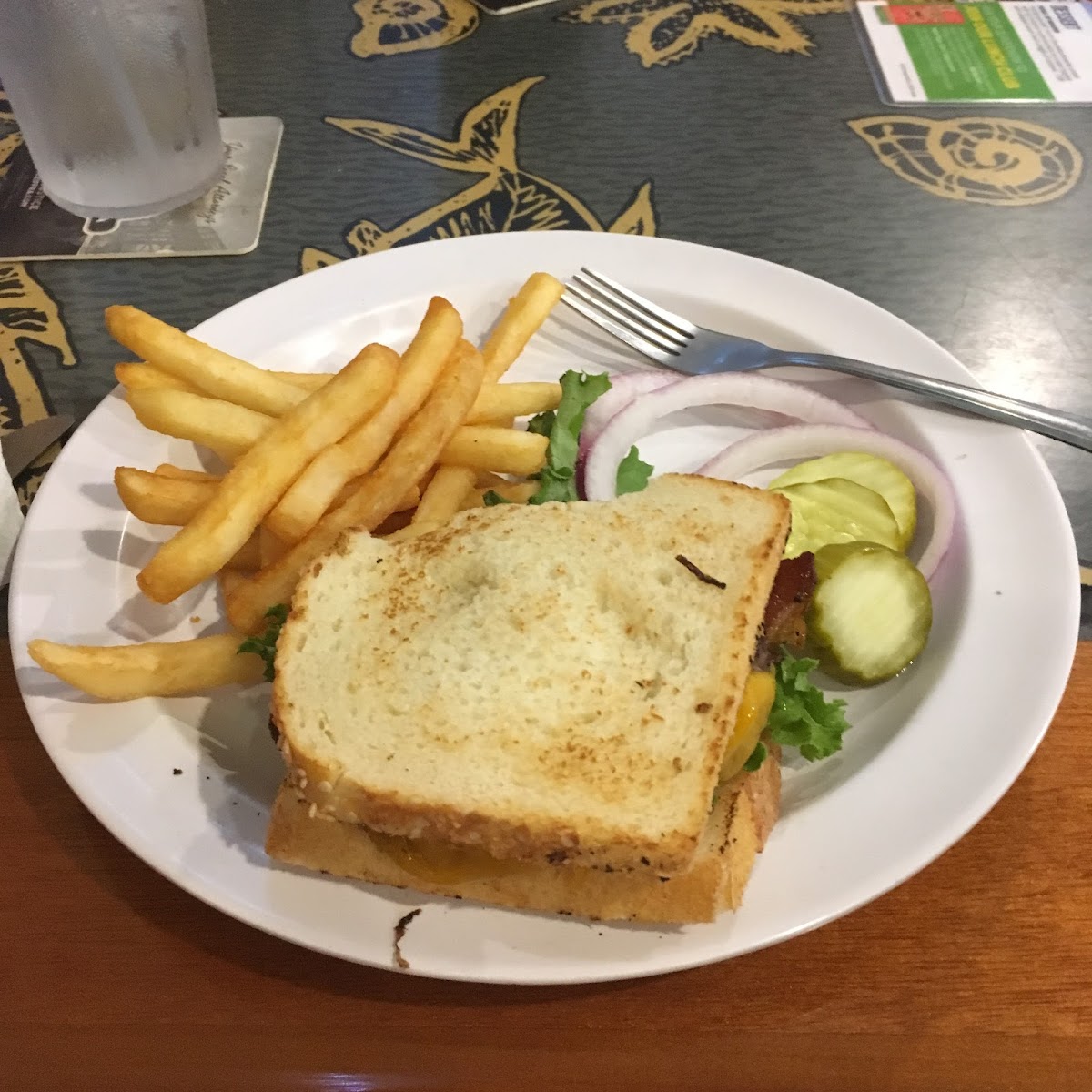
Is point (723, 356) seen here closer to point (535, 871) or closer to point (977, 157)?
point (535, 871)

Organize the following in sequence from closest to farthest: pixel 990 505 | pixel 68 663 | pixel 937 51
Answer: pixel 68 663, pixel 990 505, pixel 937 51

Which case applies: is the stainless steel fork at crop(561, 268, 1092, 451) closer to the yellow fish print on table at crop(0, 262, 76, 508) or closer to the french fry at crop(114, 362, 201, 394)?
the french fry at crop(114, 362, 201, 394)

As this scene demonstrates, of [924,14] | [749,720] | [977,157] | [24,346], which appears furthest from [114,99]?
[924,14]

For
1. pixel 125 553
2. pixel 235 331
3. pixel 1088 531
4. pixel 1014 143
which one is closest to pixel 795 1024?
pixel 1088 531

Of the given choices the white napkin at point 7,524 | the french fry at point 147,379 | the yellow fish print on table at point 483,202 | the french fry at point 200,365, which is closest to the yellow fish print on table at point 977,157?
the yellow fish print on table at point 483,202

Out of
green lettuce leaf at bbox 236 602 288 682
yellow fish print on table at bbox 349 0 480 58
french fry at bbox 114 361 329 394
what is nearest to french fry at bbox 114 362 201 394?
french fry at bbox 114 361 329 394

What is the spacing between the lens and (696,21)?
10.6 ft

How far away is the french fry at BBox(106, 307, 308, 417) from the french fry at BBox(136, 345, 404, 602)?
92mm

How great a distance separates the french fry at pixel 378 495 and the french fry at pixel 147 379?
0.35 meters

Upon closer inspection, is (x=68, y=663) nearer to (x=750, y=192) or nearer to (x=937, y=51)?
(x=750, y=192)

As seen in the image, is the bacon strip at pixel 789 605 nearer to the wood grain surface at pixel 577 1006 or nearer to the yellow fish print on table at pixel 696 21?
the wood grain surface at pixel 577 1006

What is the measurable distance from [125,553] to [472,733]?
0.79 metres

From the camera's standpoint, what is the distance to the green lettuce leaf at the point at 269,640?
146 centimetres

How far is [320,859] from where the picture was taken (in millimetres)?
1266
